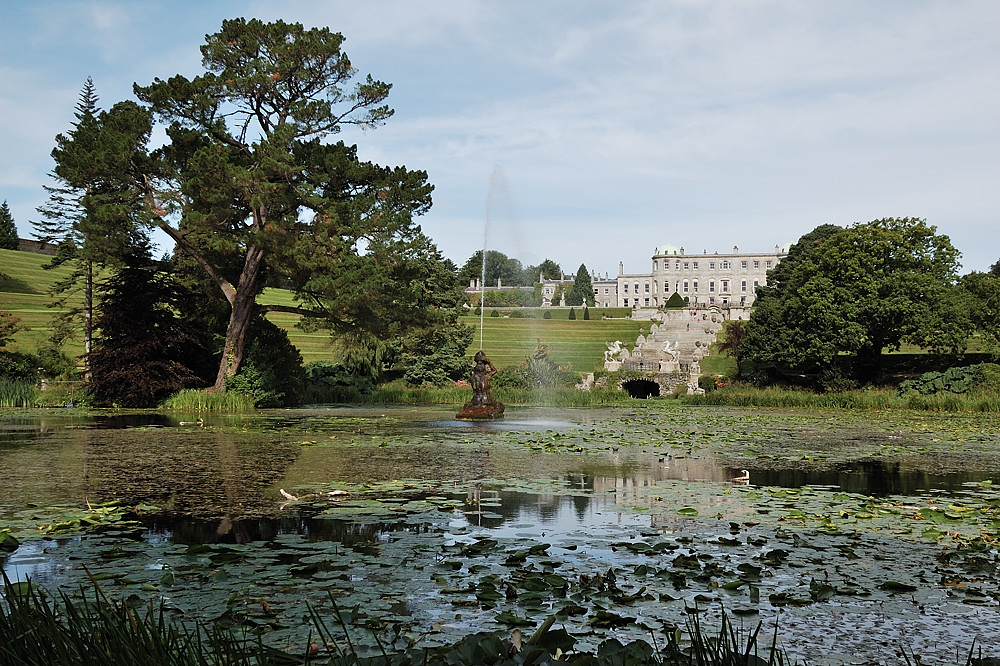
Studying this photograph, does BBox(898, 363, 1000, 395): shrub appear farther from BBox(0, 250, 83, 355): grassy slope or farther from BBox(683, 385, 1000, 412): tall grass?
BBox(0, 250, 83, 355): grassy slope

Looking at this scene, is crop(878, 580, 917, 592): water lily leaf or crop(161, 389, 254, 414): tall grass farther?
crop(161, 389, 254, 414): tall grass

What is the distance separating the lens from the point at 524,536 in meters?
6.89

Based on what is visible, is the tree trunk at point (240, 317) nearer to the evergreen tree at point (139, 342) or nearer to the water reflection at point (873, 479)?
the evergreen tree at point (139, 342)

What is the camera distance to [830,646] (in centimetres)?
413

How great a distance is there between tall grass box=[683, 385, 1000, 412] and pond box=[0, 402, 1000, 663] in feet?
45.6

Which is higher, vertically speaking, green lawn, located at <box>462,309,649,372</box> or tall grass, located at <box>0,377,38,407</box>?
green lawn, located at <box>462,309,649,372</box>

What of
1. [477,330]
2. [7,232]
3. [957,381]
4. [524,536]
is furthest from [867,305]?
[7,232]

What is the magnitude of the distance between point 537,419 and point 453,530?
16361 millimetres

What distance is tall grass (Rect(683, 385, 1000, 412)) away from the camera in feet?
88.0

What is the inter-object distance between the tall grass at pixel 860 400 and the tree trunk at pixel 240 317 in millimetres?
17938

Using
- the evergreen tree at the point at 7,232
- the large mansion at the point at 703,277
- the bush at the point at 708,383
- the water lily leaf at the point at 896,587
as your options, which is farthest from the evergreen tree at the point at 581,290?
the water lily leaf at the point at 896,587

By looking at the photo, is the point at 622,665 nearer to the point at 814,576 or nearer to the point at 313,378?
the point at 814,576

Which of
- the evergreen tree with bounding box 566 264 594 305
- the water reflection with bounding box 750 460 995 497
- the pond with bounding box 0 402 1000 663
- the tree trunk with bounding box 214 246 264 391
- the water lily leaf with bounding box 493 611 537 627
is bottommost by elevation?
the water reflection with bounding box 750 460 995 497

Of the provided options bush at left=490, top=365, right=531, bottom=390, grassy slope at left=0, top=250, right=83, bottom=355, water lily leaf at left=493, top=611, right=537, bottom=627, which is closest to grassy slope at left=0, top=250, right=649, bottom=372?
grassy slope at left=0, top=250, right=83, bottom=355
